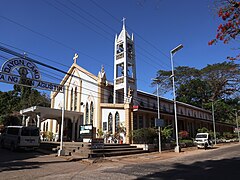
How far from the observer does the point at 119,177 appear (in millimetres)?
9172

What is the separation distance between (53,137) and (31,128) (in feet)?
38.6

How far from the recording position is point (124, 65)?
2805 cm

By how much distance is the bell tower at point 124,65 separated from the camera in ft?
90.1

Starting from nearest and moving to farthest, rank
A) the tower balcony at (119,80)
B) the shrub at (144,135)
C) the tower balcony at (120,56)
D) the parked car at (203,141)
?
the shrub at (144,135) < the parked car at (203,141) < the tower balcony at (119,80) < the tower balcony at (120,56)

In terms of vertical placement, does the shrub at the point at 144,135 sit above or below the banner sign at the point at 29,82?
below

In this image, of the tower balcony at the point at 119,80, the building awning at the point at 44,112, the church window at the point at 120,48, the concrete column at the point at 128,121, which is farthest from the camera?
the church window at the point at 120,48

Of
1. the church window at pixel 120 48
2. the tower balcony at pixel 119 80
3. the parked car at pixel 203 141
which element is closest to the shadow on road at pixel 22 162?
the tower balcony at pixel 119 80

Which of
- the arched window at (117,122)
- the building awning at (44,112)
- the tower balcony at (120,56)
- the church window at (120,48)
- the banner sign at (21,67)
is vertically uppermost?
the church window at (120,48)

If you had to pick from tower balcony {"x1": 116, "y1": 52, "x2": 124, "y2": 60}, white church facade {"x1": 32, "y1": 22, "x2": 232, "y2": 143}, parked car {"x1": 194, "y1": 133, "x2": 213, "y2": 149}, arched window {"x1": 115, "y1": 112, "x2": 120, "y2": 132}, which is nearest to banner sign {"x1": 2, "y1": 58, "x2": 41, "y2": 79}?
white church facade {"x1": 32, "y1": 22, "x2": 232, "y2": 143}

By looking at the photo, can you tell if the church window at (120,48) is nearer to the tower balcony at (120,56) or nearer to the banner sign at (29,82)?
the tower balcony at (120,56)

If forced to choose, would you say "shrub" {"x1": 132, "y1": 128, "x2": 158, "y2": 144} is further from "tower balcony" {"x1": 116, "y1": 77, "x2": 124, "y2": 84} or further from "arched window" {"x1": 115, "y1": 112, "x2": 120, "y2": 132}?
"tower balcony" {"x1": 116, "y1": 77, "x2": 124, "y2": 84}

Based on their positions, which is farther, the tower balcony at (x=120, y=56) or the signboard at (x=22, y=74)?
the tower balcony at (x=120, y=56)

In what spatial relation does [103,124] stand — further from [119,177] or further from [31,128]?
[119,177]

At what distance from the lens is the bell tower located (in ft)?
90.1
